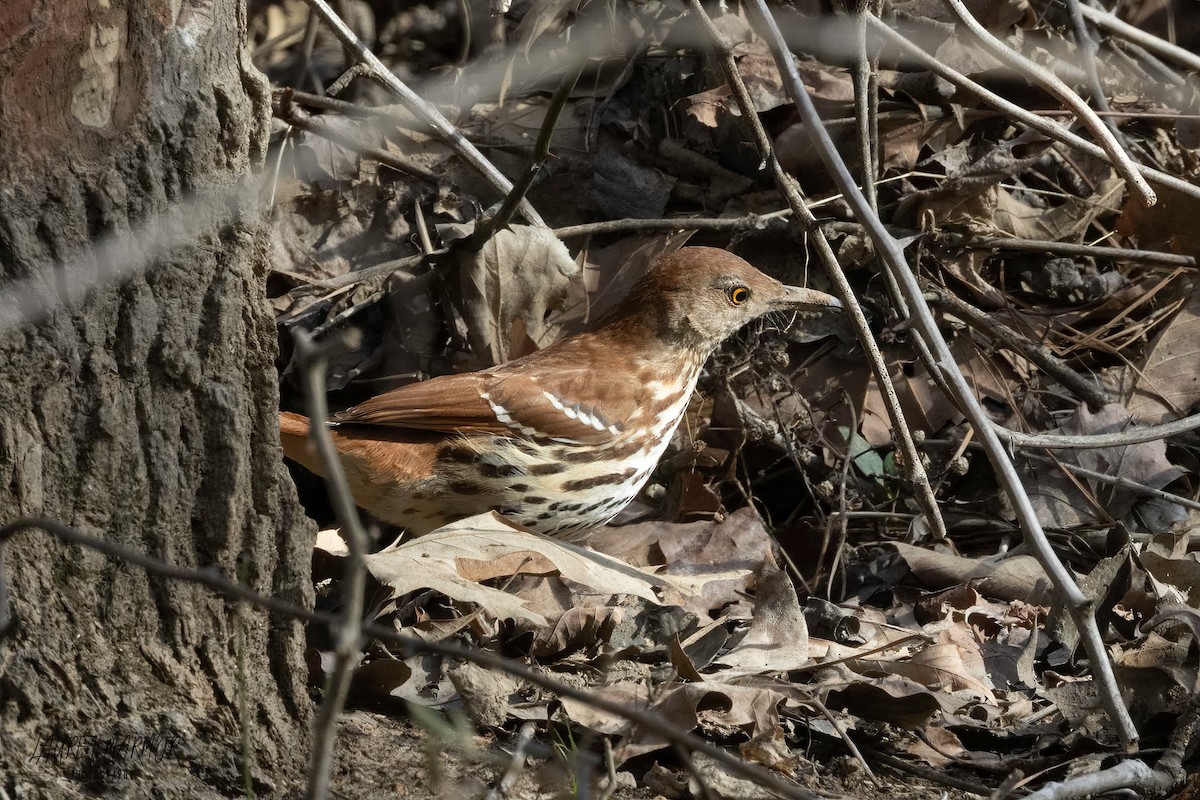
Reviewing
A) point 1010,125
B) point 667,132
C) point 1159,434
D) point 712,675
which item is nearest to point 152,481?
point 712,675

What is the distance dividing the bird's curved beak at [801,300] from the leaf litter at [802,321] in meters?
0.32

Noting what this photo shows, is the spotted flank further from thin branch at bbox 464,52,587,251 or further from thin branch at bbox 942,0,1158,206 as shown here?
thin branch at bbox 942,0,1158,206

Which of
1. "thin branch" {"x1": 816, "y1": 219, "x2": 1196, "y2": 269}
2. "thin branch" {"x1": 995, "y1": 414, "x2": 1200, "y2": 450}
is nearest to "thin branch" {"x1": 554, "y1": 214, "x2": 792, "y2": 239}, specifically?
"thin branch" {"x1": 816, "y1": 219, "x2": 1196, "y2": 269}

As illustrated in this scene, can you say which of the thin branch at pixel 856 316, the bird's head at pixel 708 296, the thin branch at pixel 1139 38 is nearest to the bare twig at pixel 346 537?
the thin branch at pixel 856 316

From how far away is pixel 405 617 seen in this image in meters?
3.48

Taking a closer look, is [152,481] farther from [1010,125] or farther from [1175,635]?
[1010,125]

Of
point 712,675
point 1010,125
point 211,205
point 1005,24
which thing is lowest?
point 712,675

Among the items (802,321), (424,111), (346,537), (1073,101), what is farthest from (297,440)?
(346,537)

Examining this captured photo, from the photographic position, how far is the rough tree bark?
1.99 metres

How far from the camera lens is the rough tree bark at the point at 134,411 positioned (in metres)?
1.99

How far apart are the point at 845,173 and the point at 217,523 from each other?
1.57m

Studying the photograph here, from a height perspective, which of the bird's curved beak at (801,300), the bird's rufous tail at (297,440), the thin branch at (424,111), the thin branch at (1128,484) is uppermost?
the thin branch at (424,111)

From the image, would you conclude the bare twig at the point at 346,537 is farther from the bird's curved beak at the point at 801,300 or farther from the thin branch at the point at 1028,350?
the thin branch at the point at 1028,350

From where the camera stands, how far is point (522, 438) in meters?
3.80
